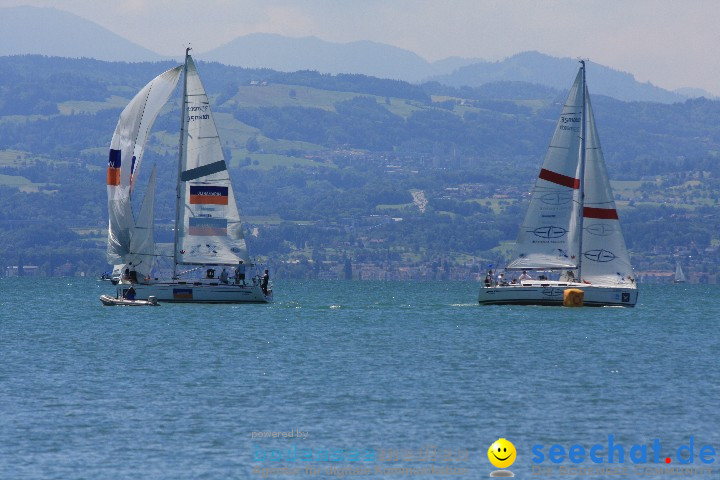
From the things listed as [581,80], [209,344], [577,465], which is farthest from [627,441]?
[581,80]

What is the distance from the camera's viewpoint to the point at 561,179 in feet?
266

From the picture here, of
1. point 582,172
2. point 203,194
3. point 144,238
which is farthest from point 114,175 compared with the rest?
point 582,172

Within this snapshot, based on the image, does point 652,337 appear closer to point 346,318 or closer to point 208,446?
point 346,318

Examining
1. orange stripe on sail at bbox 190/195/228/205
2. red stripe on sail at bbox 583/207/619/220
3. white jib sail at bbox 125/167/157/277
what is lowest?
white jib sail at bbox 125/167/157/277

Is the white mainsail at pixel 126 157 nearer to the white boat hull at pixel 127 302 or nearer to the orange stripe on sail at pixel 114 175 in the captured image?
the orange stripe on sail at pixel 114 175

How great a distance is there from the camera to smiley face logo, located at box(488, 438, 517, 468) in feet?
106

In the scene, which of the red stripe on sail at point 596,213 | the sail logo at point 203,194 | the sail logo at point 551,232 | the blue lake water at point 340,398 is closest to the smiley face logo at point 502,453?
the blue lake water at point 340,398

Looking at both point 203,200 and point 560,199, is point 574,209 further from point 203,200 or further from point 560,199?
point 203,200

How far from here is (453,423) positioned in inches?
1501

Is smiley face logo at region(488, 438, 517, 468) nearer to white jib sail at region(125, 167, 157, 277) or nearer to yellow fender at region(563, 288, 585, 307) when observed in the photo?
yellow fender at region(563, 288, 585, 307)

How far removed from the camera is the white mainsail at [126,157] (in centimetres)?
8025

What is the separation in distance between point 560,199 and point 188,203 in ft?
67.1

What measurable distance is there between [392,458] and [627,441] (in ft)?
20.1

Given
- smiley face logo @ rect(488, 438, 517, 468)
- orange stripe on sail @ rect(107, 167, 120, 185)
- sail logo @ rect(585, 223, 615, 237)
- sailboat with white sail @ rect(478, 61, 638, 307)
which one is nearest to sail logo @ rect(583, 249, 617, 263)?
sailboat with white sail @ rect(478, 61, 638, 307)
